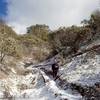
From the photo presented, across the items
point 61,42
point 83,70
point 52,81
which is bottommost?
point 52,81

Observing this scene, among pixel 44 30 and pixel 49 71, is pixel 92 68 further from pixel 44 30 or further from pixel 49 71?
pixel 44 30

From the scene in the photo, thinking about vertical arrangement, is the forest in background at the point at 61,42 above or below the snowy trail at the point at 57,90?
above

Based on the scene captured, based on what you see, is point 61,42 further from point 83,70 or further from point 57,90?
point 57,90

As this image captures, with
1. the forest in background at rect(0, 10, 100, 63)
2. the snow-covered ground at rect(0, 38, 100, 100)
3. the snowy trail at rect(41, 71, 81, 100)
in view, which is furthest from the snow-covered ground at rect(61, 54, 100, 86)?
the forest in background at rect(0, 10, 100, 63)

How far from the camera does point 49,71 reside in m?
28.7

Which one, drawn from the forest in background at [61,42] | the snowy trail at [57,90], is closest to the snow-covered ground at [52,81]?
the snowy trail at [57,90]

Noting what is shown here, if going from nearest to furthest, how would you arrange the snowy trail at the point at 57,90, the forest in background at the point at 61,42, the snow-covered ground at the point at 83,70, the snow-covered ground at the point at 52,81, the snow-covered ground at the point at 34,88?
the snowy trail at the point at 57,90 < the snow-covered ground at the point at 34,88 < the snow-covered ground at the point at 52,81 < the snow-covered ground at the point at 83,70 < the forest in background at the point at 61,42

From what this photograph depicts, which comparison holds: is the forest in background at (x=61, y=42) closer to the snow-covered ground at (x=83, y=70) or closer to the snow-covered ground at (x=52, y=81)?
the snow-covered ground at (x=52, y=81)

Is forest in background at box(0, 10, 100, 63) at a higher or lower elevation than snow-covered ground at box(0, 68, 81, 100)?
higher

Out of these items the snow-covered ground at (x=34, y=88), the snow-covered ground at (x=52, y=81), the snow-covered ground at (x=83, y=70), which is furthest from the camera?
the snow-covered ground at (x=83, y=70)

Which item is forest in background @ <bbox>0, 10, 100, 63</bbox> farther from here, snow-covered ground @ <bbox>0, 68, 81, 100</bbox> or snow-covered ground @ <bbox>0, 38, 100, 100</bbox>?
snow-covered ground @ <bbox>0, 68, 81, 100</bbox>

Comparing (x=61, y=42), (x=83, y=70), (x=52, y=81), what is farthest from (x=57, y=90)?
(x=61, y=42)

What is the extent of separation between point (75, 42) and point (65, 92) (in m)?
16.6

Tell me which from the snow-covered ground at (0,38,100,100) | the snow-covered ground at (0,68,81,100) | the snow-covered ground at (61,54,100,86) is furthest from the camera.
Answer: the snow-covered ground at (61,54,100,86)
